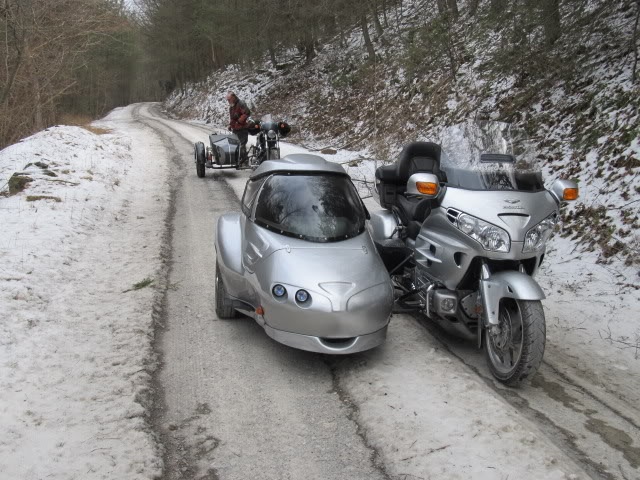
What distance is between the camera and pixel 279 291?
4215mm

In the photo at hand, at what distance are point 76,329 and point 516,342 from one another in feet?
12.6

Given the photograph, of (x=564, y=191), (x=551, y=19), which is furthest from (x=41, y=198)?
(x=551, y=19)

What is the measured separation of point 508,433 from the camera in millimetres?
3422

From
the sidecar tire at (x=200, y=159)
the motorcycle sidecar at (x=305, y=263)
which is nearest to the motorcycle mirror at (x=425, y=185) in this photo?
the motorcycle sidecar at (x=305, y=263)

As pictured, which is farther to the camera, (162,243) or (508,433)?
(162,243)

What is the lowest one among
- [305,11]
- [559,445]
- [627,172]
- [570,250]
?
[559,445]

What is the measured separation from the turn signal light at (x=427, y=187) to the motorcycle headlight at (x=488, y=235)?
38 centimetres

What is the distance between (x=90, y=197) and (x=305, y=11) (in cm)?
1511

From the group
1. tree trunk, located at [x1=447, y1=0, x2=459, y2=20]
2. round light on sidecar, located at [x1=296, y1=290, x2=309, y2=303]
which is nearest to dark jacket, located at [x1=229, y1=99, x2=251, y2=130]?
tree trunk, located at [x1=447, y1=0, x2=459, y2=20]

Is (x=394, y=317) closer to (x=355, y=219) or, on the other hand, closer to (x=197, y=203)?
(x=355, y=219)

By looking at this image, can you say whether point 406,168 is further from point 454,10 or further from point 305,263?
point 454,10

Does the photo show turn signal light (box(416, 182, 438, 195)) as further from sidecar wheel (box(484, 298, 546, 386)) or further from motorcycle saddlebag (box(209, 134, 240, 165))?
motorcycle saddlebag (box(209, 134, 240, 165))

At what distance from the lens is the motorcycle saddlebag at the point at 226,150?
42.3 feet

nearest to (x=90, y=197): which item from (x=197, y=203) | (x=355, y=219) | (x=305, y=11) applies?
(x=197, y=203)
